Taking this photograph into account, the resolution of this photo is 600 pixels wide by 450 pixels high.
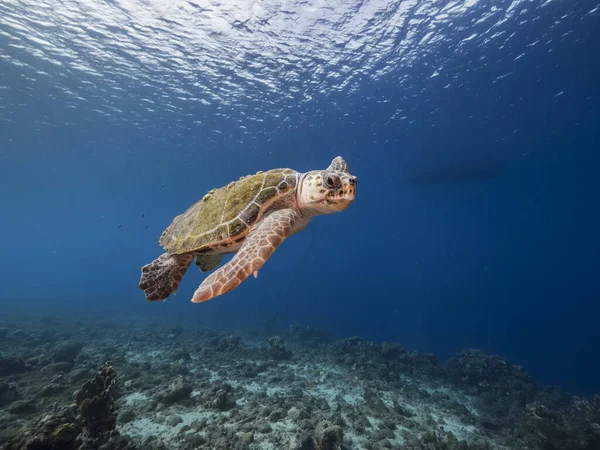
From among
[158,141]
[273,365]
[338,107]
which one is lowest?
[273,365]

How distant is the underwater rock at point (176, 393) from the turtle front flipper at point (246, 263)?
18.4 ft

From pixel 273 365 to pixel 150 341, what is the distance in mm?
8566

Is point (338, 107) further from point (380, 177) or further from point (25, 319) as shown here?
point (25, 319)

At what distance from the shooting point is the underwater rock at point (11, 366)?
832cm

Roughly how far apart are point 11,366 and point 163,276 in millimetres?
8952

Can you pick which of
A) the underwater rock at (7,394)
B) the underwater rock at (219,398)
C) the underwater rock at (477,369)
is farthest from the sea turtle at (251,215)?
the underwater rock at (477,369)

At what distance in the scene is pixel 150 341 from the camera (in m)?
15.0

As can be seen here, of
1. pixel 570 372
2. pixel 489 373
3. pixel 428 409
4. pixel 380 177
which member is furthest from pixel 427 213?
pixel 428 409

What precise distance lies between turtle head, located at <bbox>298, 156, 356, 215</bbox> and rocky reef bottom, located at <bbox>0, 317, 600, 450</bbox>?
14.8 feet

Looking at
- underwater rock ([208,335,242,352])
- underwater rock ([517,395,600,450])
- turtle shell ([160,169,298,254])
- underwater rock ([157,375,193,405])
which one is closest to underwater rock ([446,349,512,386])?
underwater rock ([517,395,600,450])

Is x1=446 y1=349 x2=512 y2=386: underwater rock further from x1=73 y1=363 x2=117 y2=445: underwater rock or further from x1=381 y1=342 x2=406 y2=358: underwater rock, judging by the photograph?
x1=73 y1=363 x2=117 y2=445: underwater rock

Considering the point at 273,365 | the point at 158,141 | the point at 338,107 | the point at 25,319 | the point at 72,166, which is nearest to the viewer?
the point at 273,365

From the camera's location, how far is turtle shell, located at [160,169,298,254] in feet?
13.7

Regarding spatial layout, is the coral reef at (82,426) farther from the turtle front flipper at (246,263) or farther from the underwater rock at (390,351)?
the underwater rock at (390,351)
